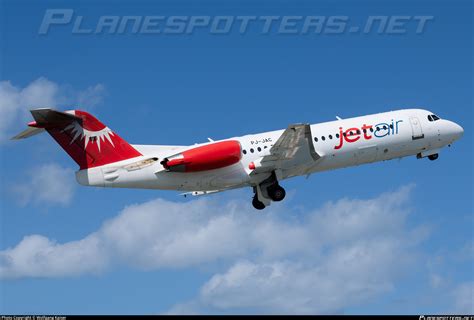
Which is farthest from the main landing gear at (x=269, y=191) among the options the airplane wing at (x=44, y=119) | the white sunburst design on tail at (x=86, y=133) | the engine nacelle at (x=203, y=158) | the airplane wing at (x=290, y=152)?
the airplane wing at (x=44, y=119)

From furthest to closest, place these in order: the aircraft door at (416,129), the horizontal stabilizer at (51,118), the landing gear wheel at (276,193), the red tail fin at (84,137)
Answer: the aircraft door at (416,129)
the landing gear wheel at (276,193)
the red tail fin at (84,137)
the horizontal stabilizer at (51,118)

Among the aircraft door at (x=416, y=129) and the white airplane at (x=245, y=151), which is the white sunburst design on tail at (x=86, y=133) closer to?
the white airplane at (x=245, y=151)

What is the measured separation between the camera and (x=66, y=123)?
34906 mm

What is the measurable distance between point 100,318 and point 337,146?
13447mm

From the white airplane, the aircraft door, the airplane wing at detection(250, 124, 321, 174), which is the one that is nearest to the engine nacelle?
the white airplane

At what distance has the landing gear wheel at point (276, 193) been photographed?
125 ft

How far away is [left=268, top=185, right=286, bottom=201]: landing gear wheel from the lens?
38.1m

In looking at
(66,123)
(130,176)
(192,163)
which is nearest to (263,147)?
(192,163)

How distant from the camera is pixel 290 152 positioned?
36844mm

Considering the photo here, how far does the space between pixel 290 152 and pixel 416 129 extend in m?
6.93

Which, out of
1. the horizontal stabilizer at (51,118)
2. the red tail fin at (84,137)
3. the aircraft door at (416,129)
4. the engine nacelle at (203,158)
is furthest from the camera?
the aircraft door at (416,129)

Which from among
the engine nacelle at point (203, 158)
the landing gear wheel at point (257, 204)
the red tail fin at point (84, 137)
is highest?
the red tail fin at point (84, 137)

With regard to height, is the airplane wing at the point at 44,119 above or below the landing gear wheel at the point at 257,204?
above

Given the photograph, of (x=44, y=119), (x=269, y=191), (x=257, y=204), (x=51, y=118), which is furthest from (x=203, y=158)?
(x=44, y=119)
